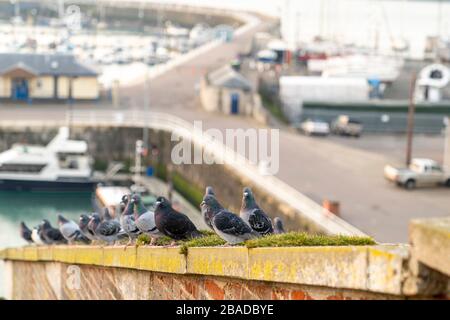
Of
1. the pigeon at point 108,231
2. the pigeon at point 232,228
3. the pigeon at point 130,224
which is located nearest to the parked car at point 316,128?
the pigeon at point 108,231

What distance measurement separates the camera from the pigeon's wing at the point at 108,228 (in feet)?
45.6

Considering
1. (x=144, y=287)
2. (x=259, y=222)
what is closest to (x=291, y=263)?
(x=259, y=222)

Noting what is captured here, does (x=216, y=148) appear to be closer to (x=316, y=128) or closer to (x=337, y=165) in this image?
(x=337, y=165)

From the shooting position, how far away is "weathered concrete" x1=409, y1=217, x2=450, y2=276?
603cm

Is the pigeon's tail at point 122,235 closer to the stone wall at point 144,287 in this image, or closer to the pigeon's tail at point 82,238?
the stone wall at point 144,287

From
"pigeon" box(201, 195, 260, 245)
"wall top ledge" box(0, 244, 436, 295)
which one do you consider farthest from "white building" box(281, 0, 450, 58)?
"pigeon" box(201, 195, 260, 245)

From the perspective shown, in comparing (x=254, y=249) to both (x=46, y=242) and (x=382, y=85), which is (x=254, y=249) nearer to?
(x=46, y=242)

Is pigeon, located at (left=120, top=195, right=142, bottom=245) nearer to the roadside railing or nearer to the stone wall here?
the stone wall

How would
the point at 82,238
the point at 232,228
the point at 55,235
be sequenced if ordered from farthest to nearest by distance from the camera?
the point at 55,235, the point at 82,238, the point at 232,228

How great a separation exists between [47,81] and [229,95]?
9.15 metres

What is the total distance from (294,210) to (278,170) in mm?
6498

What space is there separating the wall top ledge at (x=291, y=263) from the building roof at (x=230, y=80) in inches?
1482

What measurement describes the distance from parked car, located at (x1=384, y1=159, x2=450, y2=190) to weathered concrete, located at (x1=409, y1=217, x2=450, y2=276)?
29.2 meters

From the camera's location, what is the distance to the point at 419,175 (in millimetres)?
35281
